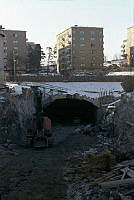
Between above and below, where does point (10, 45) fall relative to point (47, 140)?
above

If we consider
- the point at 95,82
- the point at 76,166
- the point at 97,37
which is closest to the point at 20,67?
the point at 97,37

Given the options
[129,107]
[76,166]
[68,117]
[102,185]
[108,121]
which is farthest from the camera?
[68,117]

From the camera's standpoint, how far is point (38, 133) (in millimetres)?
16781

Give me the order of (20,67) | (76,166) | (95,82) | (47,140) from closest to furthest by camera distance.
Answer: (76,166) → (47,140) → (95,82) → (20,67)

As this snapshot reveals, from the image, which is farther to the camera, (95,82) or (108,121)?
(95,82)

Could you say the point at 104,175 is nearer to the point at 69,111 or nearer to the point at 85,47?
the point at 69,111

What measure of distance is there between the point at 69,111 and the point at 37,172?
749 inches

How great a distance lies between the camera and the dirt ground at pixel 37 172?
9805mm

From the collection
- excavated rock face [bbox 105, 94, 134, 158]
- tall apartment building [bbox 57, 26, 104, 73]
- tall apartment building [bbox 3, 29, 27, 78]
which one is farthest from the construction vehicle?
tall apartment building [bbox 57, 26, 104, 73]

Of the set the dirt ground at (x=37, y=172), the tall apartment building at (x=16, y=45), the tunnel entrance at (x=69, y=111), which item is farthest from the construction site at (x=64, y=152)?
the tall apartment building at (x=16, y=45)

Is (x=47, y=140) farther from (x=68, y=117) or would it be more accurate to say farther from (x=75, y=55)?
(x=75, y=55)

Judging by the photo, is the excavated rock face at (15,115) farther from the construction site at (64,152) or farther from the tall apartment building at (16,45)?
the tall apartment building at (16,45)

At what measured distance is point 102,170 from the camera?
11.2m

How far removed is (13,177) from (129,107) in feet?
36.1
